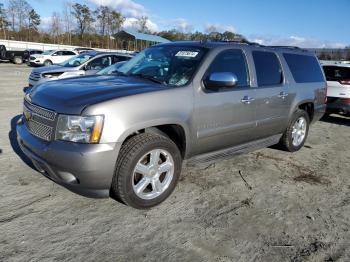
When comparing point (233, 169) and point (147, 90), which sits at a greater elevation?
point (147, 90)

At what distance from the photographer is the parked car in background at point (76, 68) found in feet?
37.7

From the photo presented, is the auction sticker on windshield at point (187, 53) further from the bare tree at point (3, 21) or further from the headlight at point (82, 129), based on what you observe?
the bare tree at point (3, 21)

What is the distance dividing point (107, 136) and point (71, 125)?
35cm

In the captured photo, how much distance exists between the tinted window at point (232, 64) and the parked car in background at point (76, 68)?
740cm

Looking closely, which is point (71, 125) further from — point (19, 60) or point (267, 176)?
point (19, 60)

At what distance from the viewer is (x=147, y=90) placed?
12.1 feet

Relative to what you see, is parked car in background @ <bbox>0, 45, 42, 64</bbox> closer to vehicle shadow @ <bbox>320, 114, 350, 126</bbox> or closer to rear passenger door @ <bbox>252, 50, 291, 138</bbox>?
vehicle shadow @ <bbox>320, 114, 350, 126</bbox>

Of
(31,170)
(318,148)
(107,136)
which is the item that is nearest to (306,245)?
(107,136)

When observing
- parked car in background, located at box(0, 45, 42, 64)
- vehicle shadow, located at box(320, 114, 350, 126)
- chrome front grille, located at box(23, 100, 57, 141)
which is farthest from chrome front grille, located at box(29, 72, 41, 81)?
parked car in background, located at box(0, 45, 42, 64)

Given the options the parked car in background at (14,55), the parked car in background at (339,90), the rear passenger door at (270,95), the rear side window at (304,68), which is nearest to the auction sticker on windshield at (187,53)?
the rear passenger door at (270,95)

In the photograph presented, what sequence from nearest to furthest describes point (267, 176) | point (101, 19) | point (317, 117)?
point (267, 176) → point (317, 117) → point (101, 19)

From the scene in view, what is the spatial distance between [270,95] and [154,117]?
Result: 7.33 ft

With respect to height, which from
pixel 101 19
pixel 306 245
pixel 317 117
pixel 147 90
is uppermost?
pixel 101 19

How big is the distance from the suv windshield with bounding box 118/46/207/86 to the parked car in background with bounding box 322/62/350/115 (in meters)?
6.09
